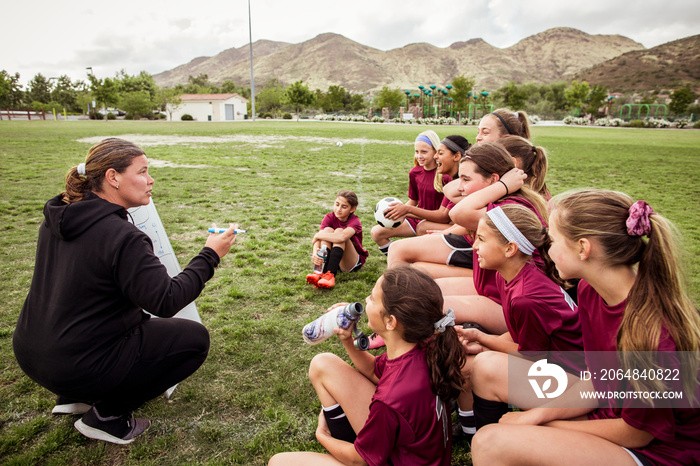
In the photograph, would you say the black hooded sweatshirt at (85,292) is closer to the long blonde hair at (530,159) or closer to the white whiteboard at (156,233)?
the white whiteboard at (156,233)

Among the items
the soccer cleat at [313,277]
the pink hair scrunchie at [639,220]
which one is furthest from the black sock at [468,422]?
the soccer cleat at [313,277]

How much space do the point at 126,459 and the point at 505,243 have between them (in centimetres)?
276

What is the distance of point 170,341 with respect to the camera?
2773 millimetres

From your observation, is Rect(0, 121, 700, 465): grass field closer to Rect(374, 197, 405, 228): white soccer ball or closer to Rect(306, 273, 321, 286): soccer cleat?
Rect(306, 273, 321, 286): soccer cleat

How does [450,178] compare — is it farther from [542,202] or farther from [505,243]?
[505,243]

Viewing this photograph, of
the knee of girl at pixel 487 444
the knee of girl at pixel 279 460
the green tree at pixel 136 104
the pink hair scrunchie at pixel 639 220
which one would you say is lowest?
the knee of girl at pixel 279 460

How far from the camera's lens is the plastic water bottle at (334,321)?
2.24 metres

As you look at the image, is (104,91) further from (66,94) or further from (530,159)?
(530,159)

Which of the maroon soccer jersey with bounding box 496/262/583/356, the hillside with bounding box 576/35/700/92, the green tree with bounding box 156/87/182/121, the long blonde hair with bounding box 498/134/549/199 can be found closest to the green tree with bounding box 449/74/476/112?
the green tree with bounding box 156/87/182/121

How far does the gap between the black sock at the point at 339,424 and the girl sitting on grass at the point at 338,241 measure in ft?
8.43

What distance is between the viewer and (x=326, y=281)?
4.95m

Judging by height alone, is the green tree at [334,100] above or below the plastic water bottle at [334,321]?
above

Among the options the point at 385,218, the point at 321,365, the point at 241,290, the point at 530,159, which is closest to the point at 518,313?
the point at 321,365

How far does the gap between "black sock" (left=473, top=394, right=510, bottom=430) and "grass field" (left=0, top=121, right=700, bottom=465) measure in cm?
40
